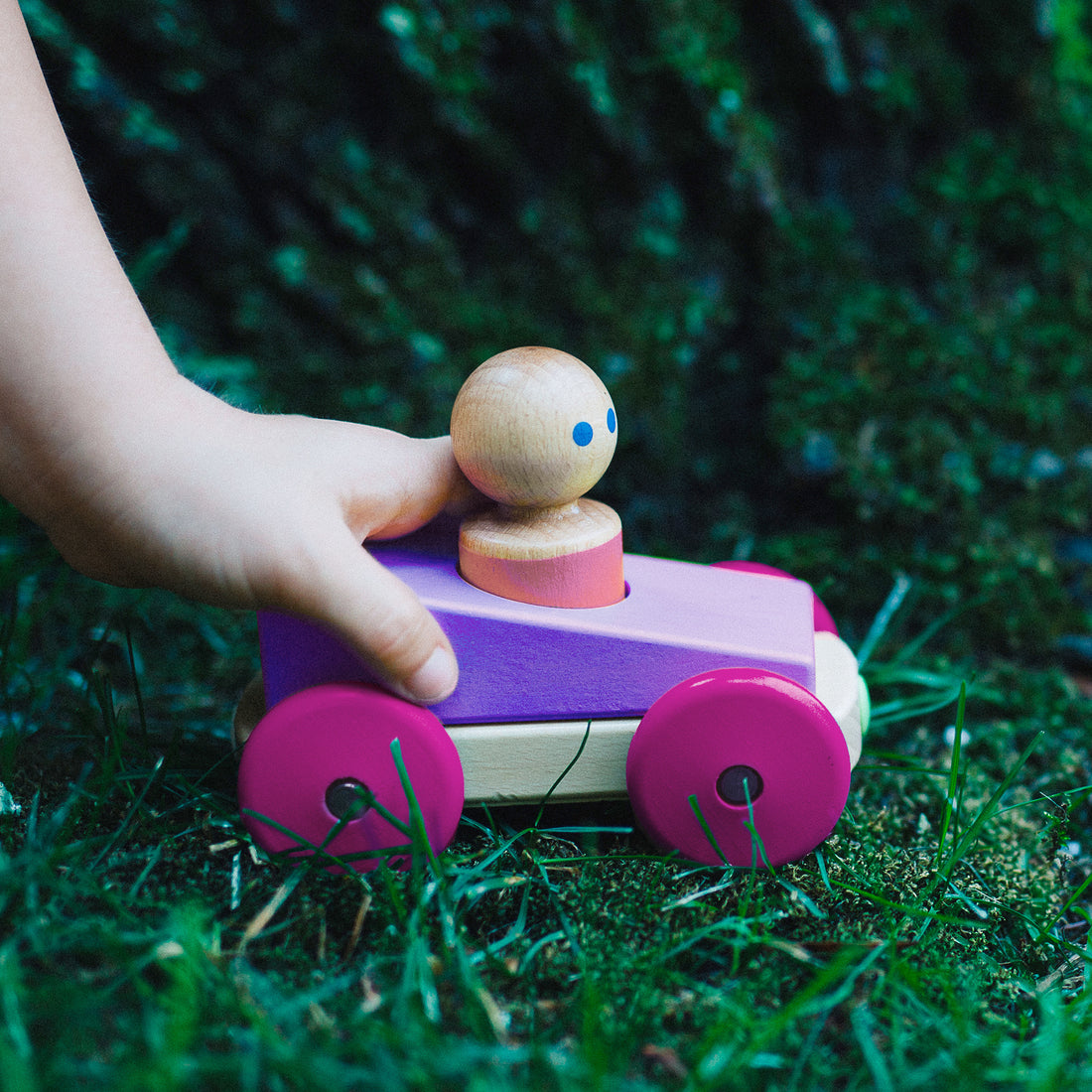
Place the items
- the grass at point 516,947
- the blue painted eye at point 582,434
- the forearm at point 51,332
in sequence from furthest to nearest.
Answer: the blue painted eye at point 582,434, the forearm at point 51,332, the grass at point 516,947

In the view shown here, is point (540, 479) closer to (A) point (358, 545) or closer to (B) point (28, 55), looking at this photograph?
(A) point (358, 545)

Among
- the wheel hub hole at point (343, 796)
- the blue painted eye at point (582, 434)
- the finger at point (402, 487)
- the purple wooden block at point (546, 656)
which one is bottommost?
the wheel hub hole at point (343, 796)

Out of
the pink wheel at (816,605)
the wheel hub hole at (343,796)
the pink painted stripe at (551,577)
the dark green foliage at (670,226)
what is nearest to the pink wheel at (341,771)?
the wheel hub hole at (343,796)

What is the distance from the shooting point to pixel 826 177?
223 centimetres

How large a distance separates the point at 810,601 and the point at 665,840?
360 millimetres

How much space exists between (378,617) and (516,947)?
0.35 metres

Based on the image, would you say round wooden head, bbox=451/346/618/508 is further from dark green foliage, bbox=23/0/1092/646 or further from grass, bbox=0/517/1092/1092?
dark green foliage, bbox=23/0/1092/646

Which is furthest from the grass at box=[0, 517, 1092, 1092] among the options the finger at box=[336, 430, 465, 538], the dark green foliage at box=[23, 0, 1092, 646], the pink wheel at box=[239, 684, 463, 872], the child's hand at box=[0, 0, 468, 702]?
the dark green foliage at box=[23, 0, 1092, 646]

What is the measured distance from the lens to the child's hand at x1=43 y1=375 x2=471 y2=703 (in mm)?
954

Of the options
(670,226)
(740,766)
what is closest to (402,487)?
(740,766)

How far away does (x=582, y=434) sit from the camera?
1.04 metres

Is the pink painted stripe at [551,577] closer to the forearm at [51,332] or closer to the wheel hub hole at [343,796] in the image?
the wheel hub hole at [343,796]

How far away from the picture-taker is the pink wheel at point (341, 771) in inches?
39.7

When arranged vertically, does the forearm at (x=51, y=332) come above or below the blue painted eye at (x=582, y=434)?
above
